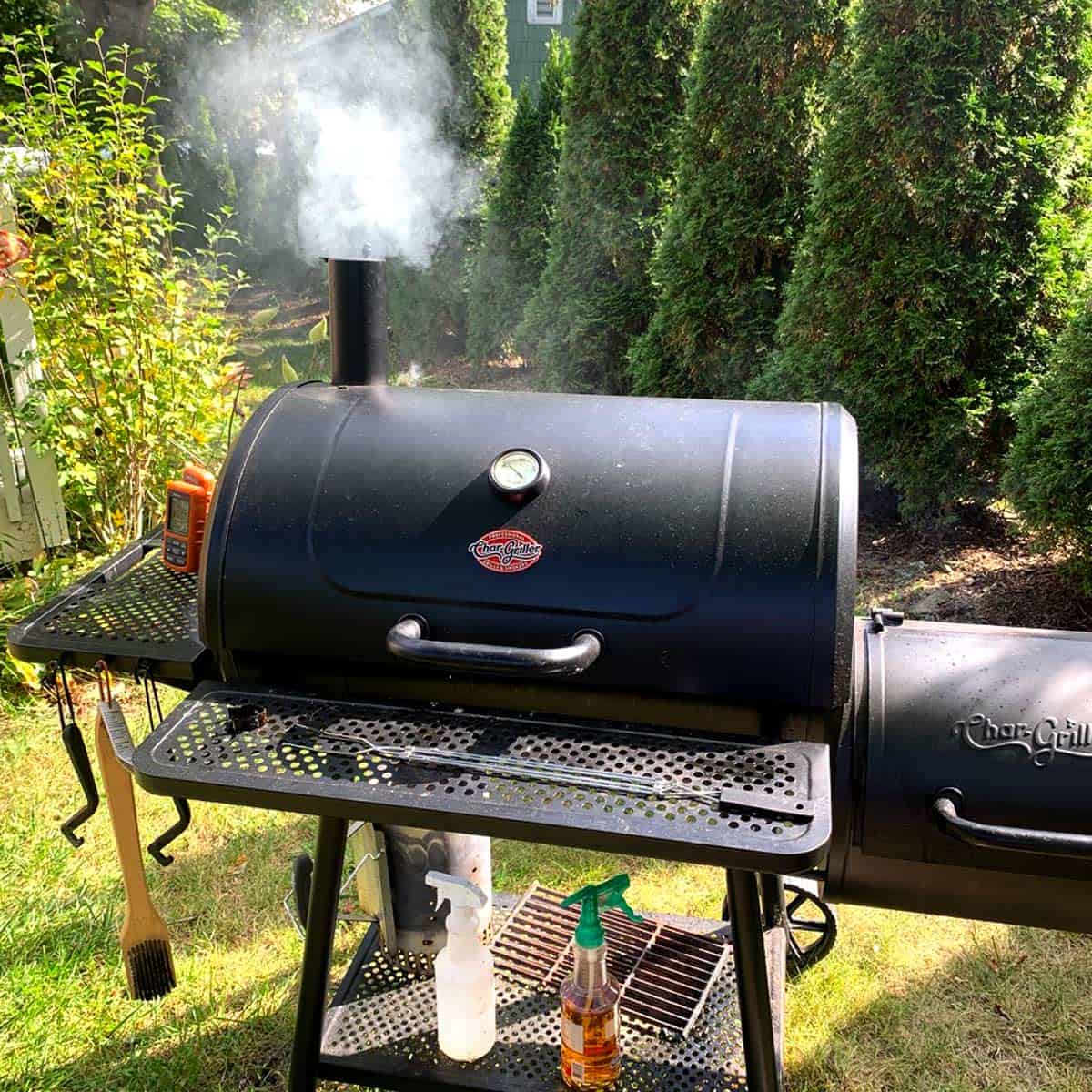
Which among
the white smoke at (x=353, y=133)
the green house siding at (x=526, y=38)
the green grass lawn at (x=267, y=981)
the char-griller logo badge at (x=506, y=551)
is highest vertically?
the green house siding at (x=526, y=38)

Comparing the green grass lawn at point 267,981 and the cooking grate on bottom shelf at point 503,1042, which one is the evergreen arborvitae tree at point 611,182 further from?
the cooking grate on bottom shelf at point 503,1042

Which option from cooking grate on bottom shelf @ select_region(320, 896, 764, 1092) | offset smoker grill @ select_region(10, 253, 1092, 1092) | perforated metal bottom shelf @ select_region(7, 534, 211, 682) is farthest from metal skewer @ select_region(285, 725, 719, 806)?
cooking grate on bottom shelf @ select_region(320, 896, 764, 1092)

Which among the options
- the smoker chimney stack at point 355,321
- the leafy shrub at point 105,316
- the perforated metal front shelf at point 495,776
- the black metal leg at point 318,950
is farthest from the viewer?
the leafy shrub at point 105,316

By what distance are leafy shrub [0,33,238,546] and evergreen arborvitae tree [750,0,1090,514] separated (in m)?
2.67

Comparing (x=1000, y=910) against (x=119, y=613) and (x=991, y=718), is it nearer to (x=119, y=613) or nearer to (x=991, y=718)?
(x=991, y=718)

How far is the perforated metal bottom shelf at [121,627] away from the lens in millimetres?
1441

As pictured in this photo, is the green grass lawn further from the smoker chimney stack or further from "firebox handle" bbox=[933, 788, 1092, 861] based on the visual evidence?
the smoker chimney stack

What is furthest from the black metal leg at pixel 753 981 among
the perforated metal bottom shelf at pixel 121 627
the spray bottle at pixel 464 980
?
the perforated metal bottom shelf at pixel 121 627

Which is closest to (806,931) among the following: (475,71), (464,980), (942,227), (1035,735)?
(464,980)

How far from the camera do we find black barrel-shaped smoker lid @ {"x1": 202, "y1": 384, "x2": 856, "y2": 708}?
1246mm

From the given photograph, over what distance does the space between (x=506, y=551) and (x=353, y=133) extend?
29.5ft

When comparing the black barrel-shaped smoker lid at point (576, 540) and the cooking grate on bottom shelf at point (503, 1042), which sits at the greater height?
the black barrel-shaped smoker lid at point (576, 540)

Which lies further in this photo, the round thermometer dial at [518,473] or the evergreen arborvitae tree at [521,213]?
the evergreen arborvitae tree at [521,213]

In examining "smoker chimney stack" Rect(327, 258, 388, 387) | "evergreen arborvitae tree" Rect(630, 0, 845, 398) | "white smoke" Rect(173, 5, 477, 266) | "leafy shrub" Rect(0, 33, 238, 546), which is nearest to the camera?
"smoker chimney stack" Rect(327, 258, 388, 387)
